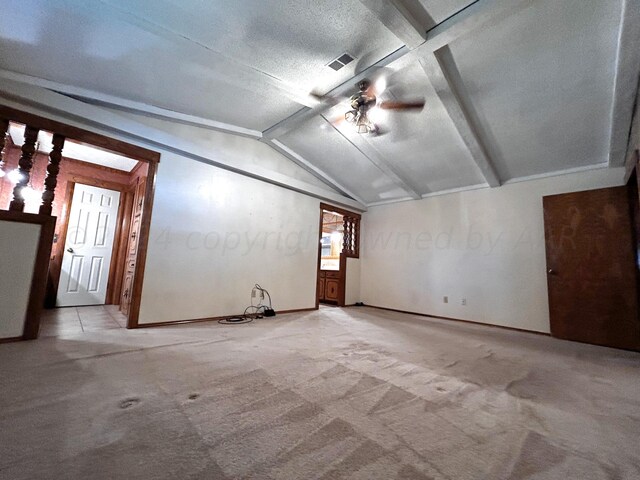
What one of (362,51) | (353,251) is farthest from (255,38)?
(353,251)

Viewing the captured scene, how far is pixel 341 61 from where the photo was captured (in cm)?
240

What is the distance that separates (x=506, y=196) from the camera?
406cm

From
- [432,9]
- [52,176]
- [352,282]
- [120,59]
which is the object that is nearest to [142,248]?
[52,176]

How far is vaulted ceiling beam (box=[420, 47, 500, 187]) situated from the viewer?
7.55 ft

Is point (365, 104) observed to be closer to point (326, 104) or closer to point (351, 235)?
point (326, 104)

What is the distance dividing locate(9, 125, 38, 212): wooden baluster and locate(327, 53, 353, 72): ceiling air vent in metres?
2.99

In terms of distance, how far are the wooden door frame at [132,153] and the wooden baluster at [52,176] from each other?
108mm

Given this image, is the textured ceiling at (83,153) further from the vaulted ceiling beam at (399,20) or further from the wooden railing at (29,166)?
the vaulted ceiling beam at (399,20)

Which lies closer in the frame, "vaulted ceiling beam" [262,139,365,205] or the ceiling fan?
the ceiling fan

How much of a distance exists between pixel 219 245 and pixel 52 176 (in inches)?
71.6

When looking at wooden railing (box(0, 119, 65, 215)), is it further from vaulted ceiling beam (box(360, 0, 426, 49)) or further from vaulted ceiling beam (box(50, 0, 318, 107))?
vaulted ceiling beam (box(360, 0, 426, 49))

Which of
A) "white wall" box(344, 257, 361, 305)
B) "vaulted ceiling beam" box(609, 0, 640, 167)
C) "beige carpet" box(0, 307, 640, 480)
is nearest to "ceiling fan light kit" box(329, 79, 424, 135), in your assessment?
"vaulted ceiling beam" box(609, 0, 640, 167)

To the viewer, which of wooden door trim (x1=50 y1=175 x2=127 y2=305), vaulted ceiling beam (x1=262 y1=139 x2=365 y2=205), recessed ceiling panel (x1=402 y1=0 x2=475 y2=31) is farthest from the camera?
vaulted ceiling beam (x1=262 y1=139 x2=365 y2=205)

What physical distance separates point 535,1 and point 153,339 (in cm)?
425
